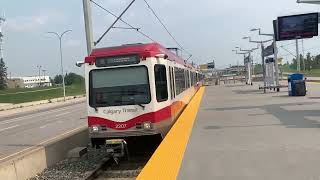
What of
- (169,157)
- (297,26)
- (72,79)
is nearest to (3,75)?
(72,79)

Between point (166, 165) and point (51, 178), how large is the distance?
13.3 feet

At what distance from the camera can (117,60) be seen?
44.8 feet

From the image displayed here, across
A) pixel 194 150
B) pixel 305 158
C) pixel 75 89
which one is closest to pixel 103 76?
pixel 194 150

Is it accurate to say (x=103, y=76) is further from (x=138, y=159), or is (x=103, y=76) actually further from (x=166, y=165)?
(x=166, y=165)

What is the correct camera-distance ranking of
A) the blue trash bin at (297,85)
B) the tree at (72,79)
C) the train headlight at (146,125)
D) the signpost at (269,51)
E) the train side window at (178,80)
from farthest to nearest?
the tree at (72,79) < the signpost at (269,51) < the blue trash bin at (297,85) < the train side window at (178,80) < the train headlight at (146,125)

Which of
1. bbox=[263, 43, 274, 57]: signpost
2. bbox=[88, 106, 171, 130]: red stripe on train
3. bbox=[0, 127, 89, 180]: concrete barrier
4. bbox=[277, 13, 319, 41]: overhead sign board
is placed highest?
bbox=[277, 13, 319, 41]: overhead sign board

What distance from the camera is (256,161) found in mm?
9266

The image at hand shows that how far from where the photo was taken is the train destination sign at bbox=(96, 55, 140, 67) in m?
13.6

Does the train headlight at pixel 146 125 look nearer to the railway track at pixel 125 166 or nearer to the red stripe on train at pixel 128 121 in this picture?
the red stripe on train at pixel 128 121

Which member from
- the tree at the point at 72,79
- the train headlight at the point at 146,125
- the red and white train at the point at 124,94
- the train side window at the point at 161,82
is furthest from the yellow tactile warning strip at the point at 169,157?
the tree at the point at 72,79

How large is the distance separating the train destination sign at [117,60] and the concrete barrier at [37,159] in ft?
8.64

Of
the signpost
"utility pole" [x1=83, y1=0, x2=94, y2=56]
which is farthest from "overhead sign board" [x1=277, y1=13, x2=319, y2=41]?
"utility pole" [x1=83, y1=0, x2=94, y2=56]

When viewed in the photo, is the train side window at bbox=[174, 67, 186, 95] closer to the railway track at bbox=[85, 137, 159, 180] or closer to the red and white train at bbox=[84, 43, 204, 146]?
the railway track at bbox=[85, 137, 159, 180]

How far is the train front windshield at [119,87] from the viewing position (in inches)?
531
